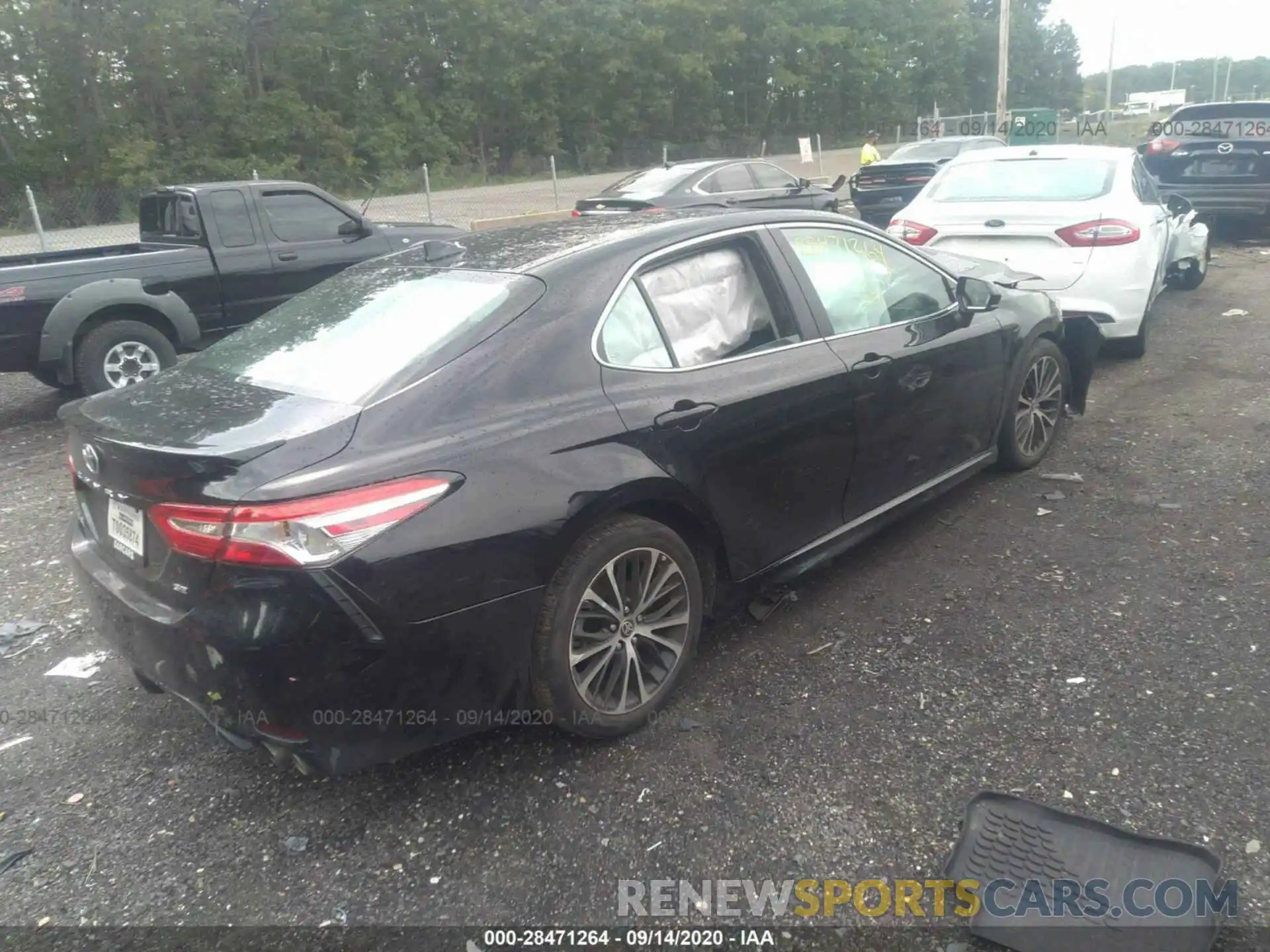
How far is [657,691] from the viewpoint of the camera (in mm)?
3297

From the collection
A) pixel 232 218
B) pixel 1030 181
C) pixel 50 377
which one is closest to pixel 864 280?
pixel 1030 181

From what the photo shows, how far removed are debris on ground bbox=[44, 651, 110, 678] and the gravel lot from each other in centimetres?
5

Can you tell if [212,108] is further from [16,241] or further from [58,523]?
[58,523]

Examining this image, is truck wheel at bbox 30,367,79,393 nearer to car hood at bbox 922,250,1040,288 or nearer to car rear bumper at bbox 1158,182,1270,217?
car hood at bbox 922,250,1040,288

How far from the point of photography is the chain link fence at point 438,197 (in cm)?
2062

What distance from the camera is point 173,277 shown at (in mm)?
8078

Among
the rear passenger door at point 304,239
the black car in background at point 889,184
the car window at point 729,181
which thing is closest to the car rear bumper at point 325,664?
the rear passenger door at point 304,239

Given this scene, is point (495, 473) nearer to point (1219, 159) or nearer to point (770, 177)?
point (1219, 159)

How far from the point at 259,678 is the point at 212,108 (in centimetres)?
3676

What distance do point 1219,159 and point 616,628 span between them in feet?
42.3

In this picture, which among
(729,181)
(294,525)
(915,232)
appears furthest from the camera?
(729,181)

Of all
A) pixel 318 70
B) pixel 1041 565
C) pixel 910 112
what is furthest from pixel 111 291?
pixel 910 112

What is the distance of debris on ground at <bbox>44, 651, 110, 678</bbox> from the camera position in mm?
3807

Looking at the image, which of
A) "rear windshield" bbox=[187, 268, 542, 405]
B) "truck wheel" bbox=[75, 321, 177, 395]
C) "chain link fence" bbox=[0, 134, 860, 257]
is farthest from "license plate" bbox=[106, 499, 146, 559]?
"chain link fence" bbox=[0, 134, 860, 257]
